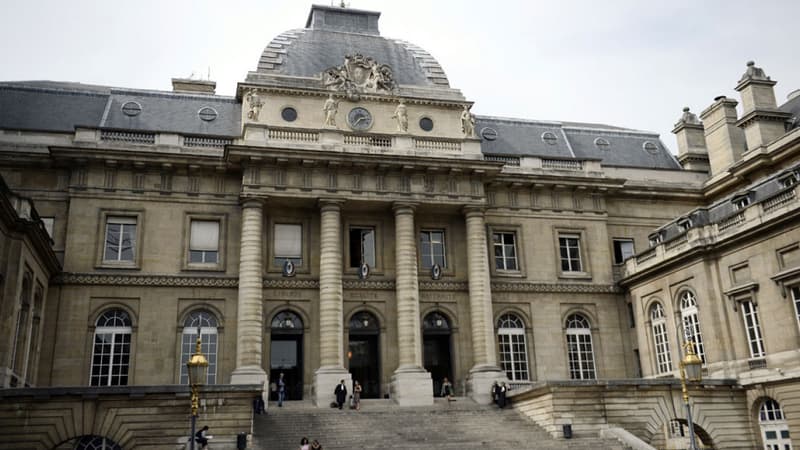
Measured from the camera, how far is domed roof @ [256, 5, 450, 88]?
36.0 m

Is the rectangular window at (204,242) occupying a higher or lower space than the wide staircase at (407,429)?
higher

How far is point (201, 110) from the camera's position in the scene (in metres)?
36.2

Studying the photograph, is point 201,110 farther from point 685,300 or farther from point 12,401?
point 685,300

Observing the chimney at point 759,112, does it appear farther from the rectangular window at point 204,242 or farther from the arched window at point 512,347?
the rectangular window at point 204,242

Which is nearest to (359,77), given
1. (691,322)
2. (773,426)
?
(691,322)

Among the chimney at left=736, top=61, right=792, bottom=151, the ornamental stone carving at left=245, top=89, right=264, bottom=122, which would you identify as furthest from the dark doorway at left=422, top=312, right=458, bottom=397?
the chimney at left=736, top=61, right=792, bottom=151

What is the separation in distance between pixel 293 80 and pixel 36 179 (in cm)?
1174

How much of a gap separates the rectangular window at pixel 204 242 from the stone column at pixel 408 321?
7798 mm

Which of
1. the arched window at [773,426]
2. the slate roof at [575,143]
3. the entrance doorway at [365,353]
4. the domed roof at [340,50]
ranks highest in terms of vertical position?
the domed roof at [340,50]

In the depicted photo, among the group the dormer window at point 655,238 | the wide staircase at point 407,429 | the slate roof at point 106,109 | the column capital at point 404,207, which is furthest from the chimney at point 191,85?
the dormer window at point 655,238

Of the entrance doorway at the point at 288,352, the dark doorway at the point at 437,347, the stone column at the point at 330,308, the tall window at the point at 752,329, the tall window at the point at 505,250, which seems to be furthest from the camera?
the tall window at the point at 505,250

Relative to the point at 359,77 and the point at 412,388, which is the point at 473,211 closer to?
the point at 359,77

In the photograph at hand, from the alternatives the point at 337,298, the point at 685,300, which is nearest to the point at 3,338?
the point at 337,298

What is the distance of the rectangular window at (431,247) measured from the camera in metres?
34.6
